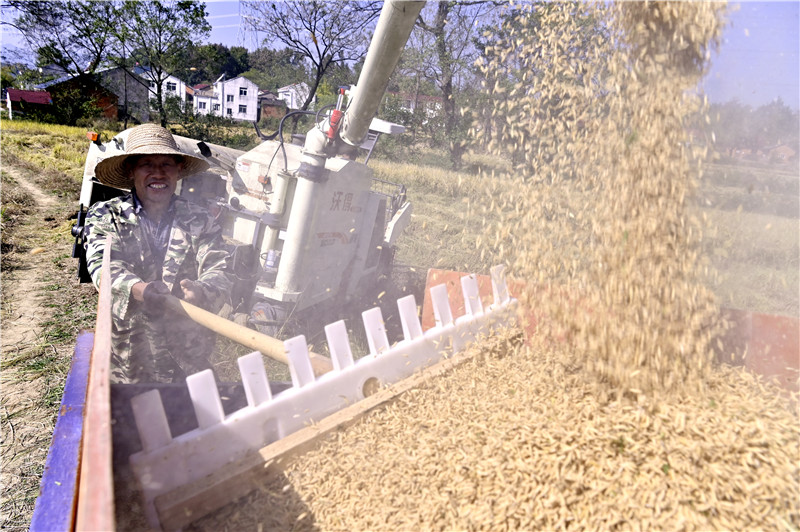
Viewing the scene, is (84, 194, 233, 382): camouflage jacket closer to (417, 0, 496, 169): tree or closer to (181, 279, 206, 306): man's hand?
(181, 279, 206, 306): man's hand

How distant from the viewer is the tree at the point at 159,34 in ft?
73.6

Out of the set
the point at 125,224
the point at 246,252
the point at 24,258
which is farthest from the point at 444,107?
the point at 125,224

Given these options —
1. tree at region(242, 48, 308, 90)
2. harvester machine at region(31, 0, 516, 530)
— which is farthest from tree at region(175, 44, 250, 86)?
harvester machine at region(31, 0, 516, 530)

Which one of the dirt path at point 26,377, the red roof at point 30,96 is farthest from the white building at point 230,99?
the dirt path at point 26,377

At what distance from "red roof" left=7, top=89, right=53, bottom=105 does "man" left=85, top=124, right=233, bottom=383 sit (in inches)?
1072

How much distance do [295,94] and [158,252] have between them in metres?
20.4

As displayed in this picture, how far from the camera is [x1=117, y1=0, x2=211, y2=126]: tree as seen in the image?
22.4 meters

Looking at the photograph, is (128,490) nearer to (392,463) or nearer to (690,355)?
(392,463)

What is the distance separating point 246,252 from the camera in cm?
420

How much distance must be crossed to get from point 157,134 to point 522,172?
7.06 feet

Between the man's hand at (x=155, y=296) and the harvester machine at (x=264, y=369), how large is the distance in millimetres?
125

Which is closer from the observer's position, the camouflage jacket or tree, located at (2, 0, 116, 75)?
the camouflage jacket

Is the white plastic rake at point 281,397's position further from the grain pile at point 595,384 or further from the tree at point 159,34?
the tree at point 159,34

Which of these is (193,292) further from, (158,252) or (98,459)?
(98,459)
